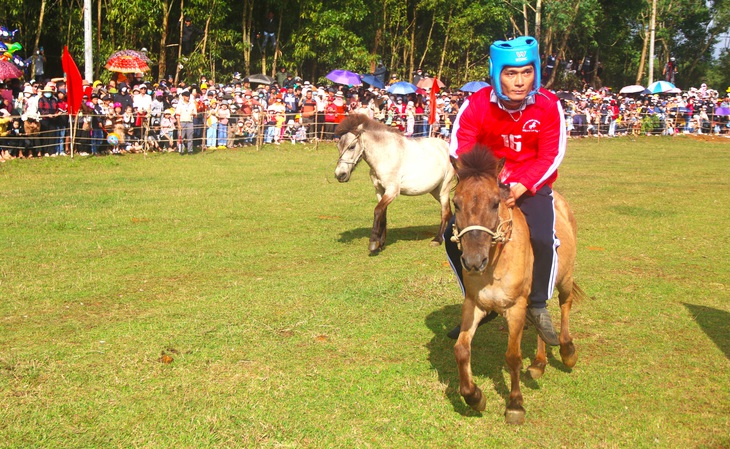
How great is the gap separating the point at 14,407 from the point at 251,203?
9.53 meters

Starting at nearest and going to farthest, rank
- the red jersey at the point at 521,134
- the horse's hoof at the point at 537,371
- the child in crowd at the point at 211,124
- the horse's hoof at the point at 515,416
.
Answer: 1. the horse's hoof at the point at 515,416
2. the red jersey at the point at 521,134
3. the horse's hoof at the point at 537,371
4. the child in crowd at the point at 211,124

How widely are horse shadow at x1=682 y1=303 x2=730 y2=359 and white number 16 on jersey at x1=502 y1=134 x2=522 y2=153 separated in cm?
283

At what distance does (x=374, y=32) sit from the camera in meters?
37.6

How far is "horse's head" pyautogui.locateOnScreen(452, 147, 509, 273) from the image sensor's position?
4.50 m

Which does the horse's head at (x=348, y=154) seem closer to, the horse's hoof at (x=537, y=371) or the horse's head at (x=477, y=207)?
the horse's hoof at (x=537, y=371)

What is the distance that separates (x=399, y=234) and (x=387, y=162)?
155 cm

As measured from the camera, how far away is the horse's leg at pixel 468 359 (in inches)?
195

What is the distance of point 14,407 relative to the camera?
16.3 ft

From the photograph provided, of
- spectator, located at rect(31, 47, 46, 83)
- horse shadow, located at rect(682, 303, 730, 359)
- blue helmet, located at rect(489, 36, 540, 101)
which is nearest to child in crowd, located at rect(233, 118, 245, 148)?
spectator, located at rect(31, 47, 46, 83)

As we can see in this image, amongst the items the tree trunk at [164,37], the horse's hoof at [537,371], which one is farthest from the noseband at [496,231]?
the tree trunk at [164,37]

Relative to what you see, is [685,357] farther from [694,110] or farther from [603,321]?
[694,110]

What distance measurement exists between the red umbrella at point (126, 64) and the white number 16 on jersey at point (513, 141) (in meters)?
21.0

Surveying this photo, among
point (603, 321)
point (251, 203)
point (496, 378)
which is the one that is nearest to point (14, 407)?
point (496, 378)

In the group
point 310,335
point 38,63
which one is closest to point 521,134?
point 310,335
